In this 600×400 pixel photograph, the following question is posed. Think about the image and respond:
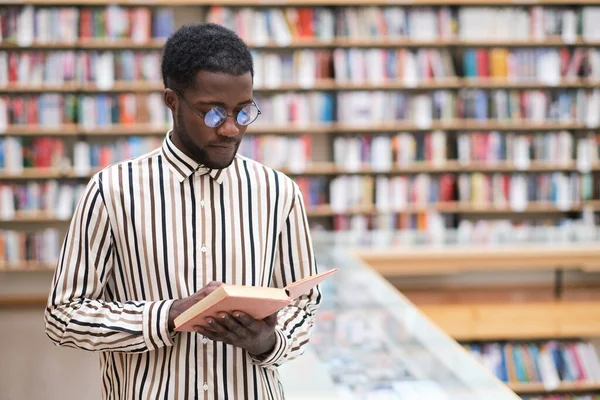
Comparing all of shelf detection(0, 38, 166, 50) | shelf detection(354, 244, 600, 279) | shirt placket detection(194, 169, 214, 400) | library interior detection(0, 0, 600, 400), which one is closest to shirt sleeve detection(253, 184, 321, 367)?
shirt placket detection(194, 169, 214, 400)

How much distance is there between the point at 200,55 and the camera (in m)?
1.21

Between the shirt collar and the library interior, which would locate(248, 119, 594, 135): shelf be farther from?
the shirt collar

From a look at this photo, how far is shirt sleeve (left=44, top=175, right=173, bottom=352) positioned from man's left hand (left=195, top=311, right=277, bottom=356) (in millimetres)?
83

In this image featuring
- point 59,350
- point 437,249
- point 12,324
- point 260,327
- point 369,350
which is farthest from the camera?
point 12,324

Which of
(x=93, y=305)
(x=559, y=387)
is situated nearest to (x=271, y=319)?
(x=93, y=305)

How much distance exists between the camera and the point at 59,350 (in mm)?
5289

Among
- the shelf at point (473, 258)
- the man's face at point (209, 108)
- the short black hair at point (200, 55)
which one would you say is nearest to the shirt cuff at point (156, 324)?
the man's face at point (209, 108)

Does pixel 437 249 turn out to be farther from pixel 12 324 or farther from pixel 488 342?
pixel 12 324

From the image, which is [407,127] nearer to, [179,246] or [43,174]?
[43,174]

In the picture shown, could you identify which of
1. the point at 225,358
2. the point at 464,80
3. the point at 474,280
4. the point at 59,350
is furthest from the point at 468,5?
the point at 225,358

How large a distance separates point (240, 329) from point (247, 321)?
2cm

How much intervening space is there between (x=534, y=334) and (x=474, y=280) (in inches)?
61.5

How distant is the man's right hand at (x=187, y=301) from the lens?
112 centimetres

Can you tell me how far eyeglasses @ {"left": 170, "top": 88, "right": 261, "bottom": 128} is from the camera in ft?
3.92
